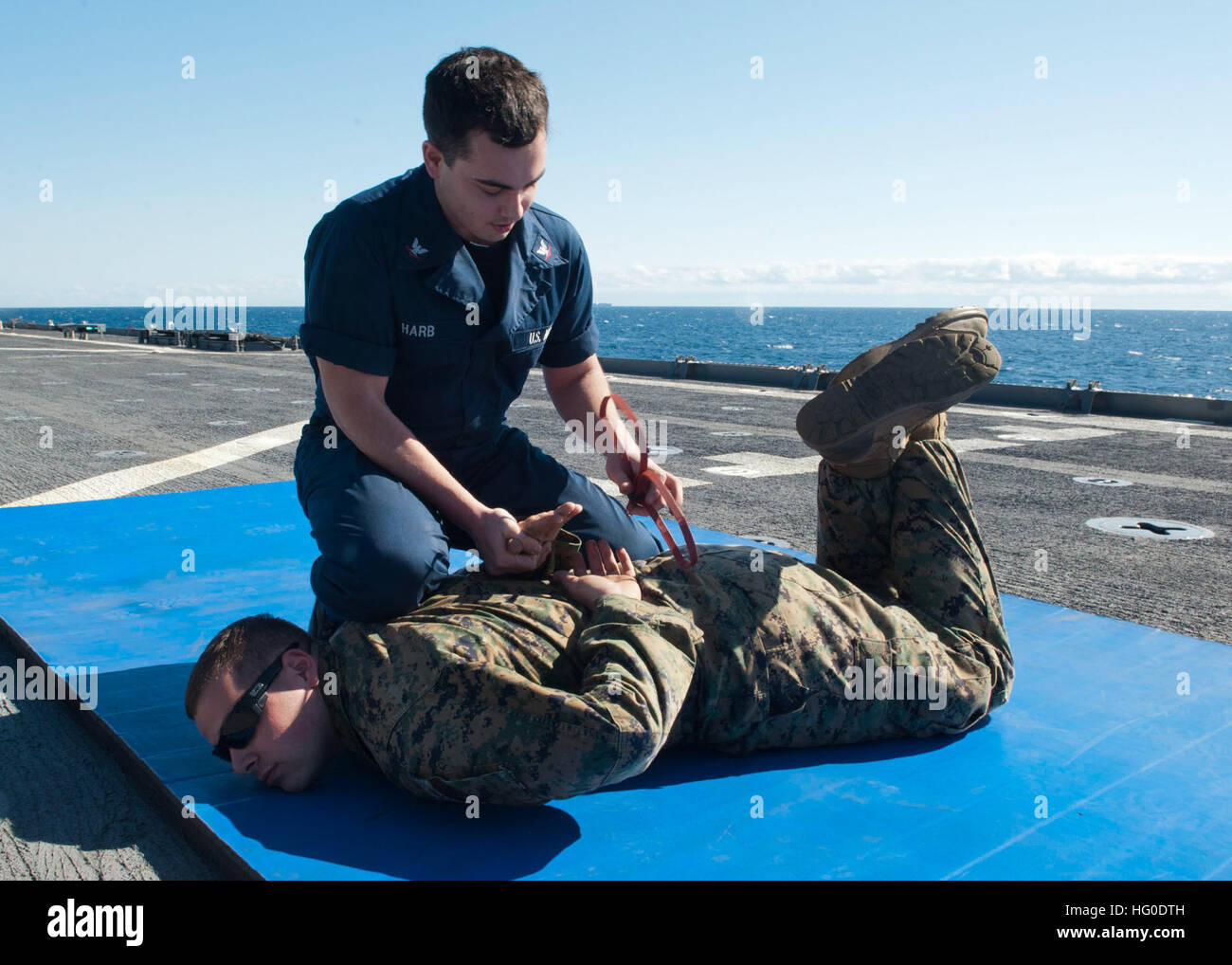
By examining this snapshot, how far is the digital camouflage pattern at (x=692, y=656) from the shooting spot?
2.12m

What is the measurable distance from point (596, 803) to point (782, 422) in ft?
29.9

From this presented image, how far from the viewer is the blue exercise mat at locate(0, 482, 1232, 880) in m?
2.13

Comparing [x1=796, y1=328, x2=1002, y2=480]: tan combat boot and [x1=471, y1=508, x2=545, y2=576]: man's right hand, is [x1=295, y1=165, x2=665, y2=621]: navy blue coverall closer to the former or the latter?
[x1=471, y1=508, x2=545, y2=576]: man's right hand

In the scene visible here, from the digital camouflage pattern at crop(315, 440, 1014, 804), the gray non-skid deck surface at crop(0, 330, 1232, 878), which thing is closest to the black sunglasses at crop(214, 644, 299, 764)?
the digital camouflage pattern at crop(315, 440, 1014, 804)

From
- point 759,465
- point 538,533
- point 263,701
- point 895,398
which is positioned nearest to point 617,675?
point 538,533

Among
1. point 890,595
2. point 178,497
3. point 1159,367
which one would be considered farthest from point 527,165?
point 1159,367

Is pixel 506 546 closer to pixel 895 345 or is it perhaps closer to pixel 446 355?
pixel 446 355

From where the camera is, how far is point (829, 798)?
243 centimetres

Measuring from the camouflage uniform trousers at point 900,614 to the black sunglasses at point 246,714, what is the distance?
117cm

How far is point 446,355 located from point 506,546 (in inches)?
30.4

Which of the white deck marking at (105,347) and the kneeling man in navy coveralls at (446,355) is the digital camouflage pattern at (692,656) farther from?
the white deck marking at (105,347)

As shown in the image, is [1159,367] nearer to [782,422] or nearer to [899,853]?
[782,422]

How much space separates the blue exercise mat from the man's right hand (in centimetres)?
59

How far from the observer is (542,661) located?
7.58 ft
